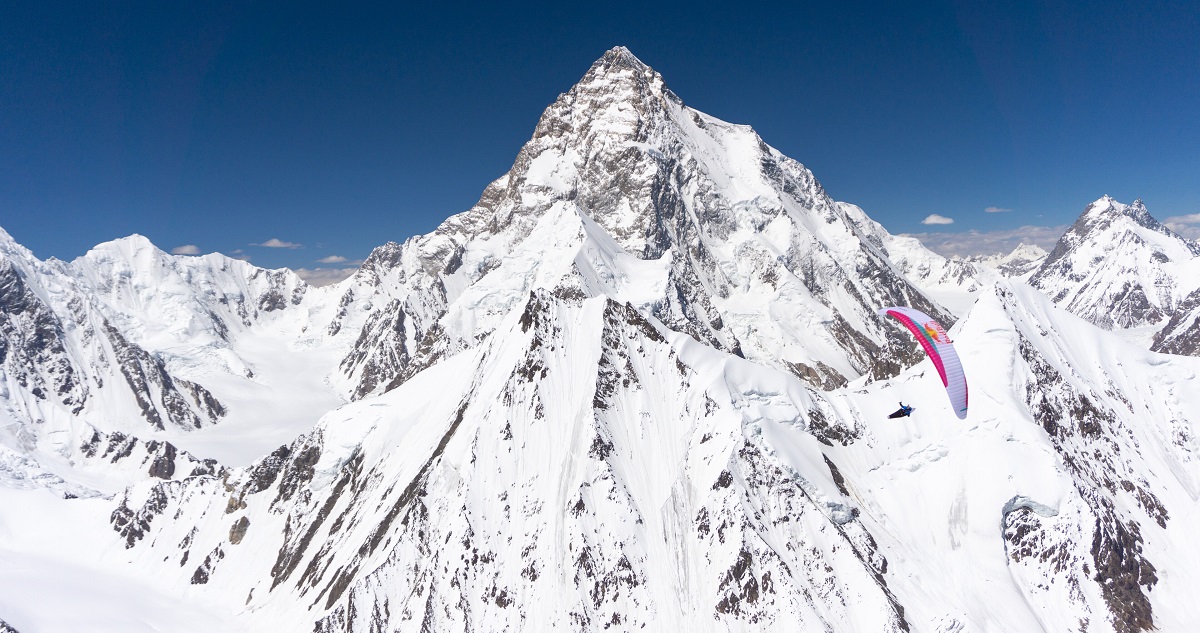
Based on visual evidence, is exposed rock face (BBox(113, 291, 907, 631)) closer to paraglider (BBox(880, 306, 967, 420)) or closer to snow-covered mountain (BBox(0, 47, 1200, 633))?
snow-covered mountain (BBox(0, 47, 1200, 633))

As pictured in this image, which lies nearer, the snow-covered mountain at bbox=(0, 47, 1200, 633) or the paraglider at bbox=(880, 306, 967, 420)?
the paraglider at bbox=(880, 306, 967, 420)

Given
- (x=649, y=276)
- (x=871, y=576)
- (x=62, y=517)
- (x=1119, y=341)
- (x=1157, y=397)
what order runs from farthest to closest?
1. (x=649, y=276)
2. (x=62, y=517)
3. (x=1119, y=341)
4. (x=1157, y=397)
5. (x=871, y=576)

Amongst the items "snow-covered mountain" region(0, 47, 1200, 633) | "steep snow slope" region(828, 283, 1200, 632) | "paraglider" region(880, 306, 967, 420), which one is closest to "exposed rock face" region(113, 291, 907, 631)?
"snow-covered mountain" region(0, 47, 1200, 633)

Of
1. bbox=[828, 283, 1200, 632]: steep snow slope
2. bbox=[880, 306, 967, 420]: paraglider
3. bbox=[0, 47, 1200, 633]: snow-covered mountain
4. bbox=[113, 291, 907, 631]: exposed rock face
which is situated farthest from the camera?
bbox=[828, 283, 1200, 632]: steep snow slope

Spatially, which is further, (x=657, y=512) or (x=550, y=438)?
(x=550, y=438)

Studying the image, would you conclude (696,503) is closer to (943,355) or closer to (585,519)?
(585,519)

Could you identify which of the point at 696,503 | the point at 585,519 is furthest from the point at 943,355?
the point at 585,519

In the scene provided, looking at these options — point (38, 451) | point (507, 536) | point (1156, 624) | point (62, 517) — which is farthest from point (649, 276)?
point (38, 451)

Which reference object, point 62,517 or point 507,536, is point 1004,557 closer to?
point 507,536
